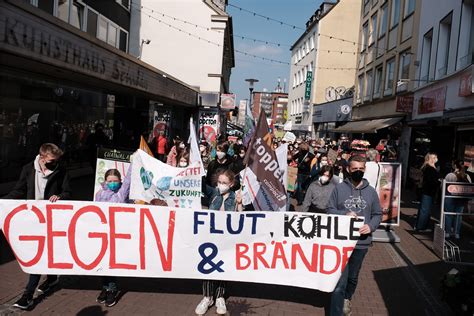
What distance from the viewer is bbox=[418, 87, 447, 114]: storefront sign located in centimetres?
1446

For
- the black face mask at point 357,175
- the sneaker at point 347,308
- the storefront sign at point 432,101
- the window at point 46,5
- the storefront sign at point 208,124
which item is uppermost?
the window at point 46,5

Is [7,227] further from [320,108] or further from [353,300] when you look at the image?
[320,108]

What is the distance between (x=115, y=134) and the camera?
17.5 m

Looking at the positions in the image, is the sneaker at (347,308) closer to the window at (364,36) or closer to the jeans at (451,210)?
the jeans at (451,210)

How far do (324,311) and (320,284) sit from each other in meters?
0.49

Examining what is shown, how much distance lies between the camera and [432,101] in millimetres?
15461

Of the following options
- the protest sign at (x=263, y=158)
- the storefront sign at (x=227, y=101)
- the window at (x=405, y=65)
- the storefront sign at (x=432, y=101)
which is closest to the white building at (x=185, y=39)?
the storefront sign at (x=227, y=101)

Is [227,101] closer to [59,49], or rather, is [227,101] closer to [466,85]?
[466,85]

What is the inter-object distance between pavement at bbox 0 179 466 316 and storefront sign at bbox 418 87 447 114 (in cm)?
993

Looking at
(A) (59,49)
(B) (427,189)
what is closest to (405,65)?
(B) (427,189)

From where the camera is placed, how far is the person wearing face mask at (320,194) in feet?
21.3

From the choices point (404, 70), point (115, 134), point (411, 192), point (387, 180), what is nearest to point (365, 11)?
point (404, 70)

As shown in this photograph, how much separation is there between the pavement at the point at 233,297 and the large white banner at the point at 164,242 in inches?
14.9

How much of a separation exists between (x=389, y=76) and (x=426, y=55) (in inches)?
202
